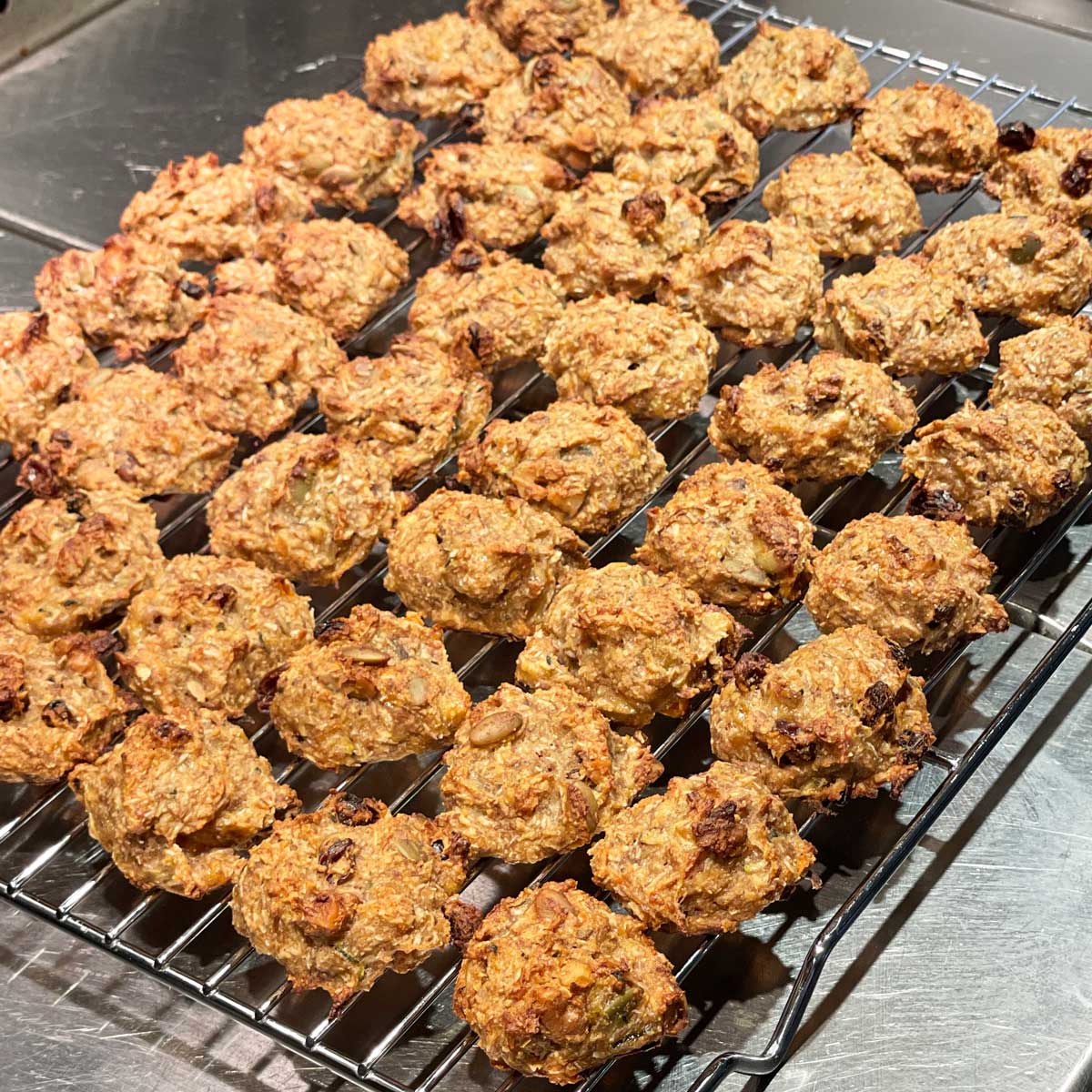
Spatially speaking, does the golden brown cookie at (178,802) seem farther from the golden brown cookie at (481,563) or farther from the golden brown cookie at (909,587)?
the golden brown cookie at (909,587)

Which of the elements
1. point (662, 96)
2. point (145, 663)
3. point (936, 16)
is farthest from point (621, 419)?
point (936, 16)

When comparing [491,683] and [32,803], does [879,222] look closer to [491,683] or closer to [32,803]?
[491,683]

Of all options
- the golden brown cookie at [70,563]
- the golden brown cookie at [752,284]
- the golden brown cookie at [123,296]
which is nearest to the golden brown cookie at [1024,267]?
the golden brown cookie at [752,284]

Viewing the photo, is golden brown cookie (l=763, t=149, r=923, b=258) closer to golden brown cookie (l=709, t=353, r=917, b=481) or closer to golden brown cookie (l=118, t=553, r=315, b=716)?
golden brown cookie (l=709, t=353, r=917, b=481)

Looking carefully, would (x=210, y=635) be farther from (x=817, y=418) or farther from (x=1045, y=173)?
(x=1045, y=173)

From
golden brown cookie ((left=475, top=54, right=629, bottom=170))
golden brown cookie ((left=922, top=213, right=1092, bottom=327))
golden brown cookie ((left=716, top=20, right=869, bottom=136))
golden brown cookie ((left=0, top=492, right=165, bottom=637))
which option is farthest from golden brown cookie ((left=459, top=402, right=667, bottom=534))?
golden brown cookie ((left=716, top=20, right=869, bottom=136))
